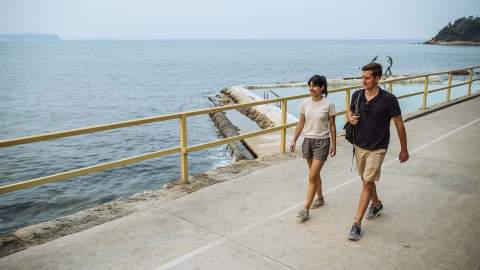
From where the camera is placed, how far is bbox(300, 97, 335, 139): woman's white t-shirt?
4742mm

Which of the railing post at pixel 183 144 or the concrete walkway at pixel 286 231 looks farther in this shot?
the railing post at pixel 183 144

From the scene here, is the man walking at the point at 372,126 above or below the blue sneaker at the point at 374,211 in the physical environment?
above

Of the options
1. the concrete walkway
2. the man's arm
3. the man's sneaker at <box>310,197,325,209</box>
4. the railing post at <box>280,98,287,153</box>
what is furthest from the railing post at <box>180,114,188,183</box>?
the man's arm

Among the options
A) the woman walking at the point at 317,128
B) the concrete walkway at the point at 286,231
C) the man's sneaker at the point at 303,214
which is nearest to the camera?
the concrete walkway at the point at 286,231

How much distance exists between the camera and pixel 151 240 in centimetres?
443

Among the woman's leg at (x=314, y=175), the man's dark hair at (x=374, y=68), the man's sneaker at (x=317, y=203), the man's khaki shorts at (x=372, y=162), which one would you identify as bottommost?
the man's sneaker at (x=317, y=203)

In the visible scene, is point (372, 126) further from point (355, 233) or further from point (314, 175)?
point (355, 233)

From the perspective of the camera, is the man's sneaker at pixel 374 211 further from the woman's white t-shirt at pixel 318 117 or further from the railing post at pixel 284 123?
the railing post at pixel 284 123

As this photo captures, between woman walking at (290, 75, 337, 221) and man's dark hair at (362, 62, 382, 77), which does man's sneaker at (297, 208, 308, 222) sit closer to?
woman walking at (290, 75, 337, 221)

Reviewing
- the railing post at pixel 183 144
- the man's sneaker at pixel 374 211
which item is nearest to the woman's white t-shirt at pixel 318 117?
the man's sneaker at pixel 374 211

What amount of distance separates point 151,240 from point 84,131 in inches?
63.5

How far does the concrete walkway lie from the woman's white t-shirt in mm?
1081

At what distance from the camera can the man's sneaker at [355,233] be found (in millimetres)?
4418

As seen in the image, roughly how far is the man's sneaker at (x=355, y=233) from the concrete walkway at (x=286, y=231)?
0.21ft
